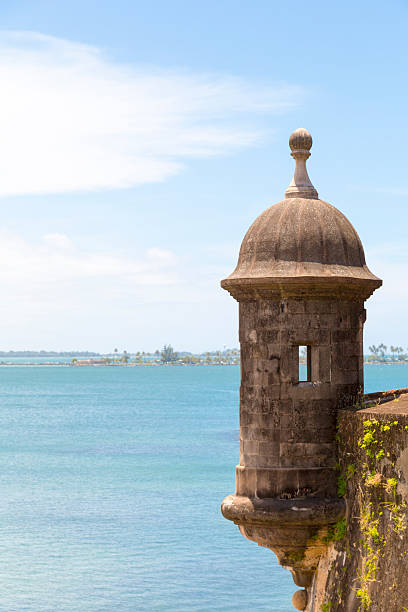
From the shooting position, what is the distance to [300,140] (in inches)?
559

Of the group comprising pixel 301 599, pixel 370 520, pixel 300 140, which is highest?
pixel 300 140

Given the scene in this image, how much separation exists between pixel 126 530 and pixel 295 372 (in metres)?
30.0

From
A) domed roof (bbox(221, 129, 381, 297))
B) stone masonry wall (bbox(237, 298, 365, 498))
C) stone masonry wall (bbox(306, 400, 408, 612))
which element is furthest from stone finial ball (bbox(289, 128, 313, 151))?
stone masonry wall (bbox(306, 400, 408, 612))

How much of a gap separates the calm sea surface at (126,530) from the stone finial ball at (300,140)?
1951 centimetres

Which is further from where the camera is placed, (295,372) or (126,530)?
(126,530)

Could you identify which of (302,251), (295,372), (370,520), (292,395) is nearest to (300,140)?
(302,251)

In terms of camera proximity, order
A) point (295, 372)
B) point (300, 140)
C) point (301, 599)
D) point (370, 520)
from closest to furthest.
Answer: point (370, 520), point (295, 372), point (301, 599), point (300, 140)

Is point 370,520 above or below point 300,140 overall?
below

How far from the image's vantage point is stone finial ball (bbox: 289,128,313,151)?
14219 mm

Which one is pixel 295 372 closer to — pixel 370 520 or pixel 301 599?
pixel 370 520

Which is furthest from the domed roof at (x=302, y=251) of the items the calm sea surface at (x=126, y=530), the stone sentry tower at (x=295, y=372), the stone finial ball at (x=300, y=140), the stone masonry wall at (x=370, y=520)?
the calm sea surface at (x=126, y=530)

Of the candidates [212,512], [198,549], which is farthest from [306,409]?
[212,512]

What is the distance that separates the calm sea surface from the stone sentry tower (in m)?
18.1

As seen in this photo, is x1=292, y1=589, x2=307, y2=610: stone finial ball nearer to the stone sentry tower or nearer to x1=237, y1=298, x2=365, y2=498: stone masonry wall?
the stone sentry tower
